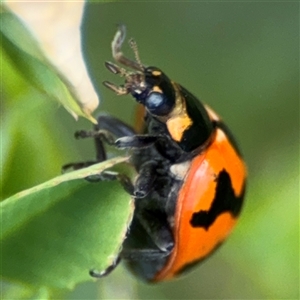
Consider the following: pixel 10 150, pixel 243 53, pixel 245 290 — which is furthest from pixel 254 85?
pixel 10 150

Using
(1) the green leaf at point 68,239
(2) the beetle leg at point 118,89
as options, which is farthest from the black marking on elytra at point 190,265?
(1) the green leaf at point 68,239

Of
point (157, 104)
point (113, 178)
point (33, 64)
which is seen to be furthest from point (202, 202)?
point (33, 64)

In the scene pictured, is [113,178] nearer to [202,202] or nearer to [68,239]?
[68,239]

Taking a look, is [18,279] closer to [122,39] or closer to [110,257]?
[110,257]

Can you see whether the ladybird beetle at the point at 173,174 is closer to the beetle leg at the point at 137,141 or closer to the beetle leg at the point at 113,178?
the beetle leg at the point at 137,141

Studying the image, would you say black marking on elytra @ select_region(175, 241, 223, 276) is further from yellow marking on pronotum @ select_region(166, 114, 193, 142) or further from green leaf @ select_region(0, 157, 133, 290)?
green leaf @ select_region(0, 157, 133, 290)
